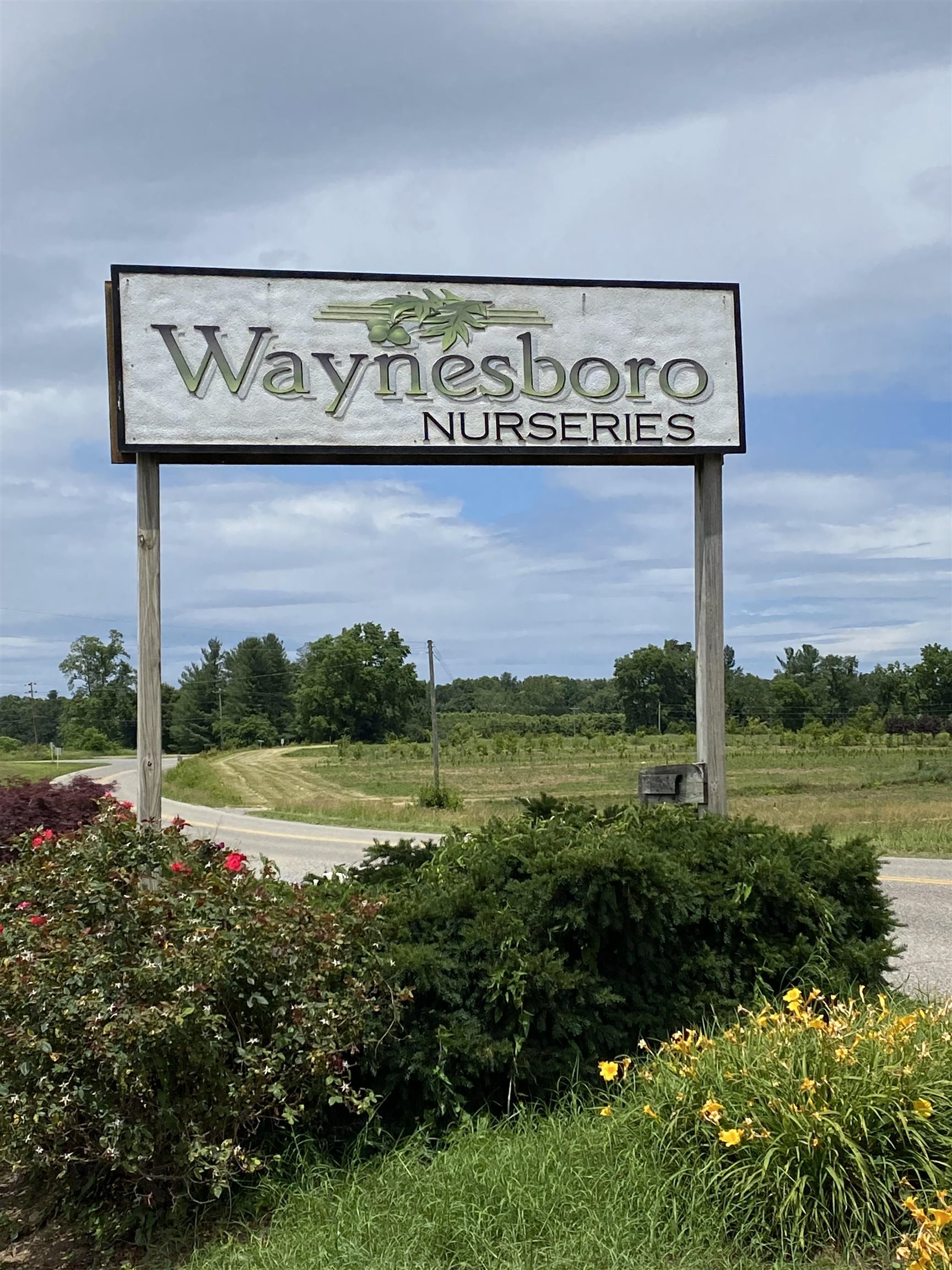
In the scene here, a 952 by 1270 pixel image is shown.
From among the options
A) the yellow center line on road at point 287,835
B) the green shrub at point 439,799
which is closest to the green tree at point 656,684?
the green shrub at point 439,799

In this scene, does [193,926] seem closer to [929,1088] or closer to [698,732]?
[929,1088]

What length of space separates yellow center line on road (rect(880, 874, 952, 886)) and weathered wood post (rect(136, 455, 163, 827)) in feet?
27.4

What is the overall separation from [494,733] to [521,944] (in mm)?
72340

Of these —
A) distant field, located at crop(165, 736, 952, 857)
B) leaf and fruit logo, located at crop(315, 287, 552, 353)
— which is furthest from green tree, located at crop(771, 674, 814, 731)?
leaf and fruit logo, located at crop(315, 287, 552, 353)

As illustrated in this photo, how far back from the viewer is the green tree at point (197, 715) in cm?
8981

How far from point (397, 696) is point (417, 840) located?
68.2 meters

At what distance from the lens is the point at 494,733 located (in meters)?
76.1

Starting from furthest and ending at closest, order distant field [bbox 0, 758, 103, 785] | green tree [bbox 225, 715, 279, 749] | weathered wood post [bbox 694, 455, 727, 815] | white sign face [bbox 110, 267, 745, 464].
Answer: green tree [bbox 225, 715, 279, 749], distant field [bbox 0, 758, 103, 785], weathered wood post [bbox 694, 455, 727, 815], white sign face [bbox 110, 267, 745, 464]

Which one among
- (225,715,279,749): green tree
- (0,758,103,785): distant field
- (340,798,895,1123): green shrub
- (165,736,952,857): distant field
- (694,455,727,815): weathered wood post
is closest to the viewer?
(340,798,895,1123): green shrub

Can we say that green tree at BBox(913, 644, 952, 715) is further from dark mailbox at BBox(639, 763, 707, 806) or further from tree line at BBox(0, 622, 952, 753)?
dark mailbox at BBox(639, 763, 707, 806)

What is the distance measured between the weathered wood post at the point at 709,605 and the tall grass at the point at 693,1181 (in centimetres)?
251

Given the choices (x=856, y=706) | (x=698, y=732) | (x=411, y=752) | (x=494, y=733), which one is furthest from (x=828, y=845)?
(x=856, y=706)

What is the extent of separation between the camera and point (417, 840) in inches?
623

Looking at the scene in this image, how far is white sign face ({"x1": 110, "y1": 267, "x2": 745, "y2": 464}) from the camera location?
5430mm
